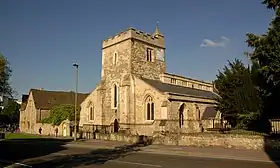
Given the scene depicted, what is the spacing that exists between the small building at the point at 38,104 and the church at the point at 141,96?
1787 centimetres

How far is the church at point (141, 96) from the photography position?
116 feet

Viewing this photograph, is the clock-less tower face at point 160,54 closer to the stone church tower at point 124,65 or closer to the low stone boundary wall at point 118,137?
the stone church tower at point 124,65

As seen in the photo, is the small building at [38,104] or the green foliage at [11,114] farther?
the green foliage at [11,114]

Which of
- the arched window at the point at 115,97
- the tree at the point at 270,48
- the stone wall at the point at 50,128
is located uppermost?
the tree at the point at 270,48

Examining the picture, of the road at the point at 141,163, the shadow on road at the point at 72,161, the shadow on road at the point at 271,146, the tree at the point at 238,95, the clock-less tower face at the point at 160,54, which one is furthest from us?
the clock-less tower face at the point at 160,54

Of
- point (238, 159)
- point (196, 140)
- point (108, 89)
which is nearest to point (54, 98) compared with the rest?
point (108, 89)

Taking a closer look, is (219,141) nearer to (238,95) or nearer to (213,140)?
(213,140)

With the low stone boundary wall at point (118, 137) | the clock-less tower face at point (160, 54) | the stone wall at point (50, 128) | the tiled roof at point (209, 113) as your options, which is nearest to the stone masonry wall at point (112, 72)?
the low stone boundary wall at point (118, 137)

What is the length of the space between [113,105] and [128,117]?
14.1 feet

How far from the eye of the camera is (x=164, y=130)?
32.6 meters

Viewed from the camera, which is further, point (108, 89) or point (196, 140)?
point (108, 89)

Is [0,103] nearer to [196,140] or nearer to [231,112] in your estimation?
[196,140]

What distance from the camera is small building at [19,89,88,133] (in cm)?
6025

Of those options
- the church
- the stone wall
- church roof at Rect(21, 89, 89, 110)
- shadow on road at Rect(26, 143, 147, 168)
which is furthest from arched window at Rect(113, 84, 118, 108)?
church roof at Rect(21, 89, 89, 110)
